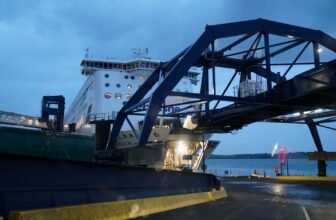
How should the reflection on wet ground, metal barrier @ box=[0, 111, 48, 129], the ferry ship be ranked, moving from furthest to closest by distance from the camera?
metal barrier @ box=[0, 111, 48, 129] < the ferry ship < the reflection on wet ground

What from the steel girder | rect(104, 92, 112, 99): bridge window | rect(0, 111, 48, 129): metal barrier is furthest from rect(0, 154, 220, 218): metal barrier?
rect(104, 92, 112, 99): bridge window

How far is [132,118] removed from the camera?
39812 millimetres

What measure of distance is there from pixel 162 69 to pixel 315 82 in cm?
1161

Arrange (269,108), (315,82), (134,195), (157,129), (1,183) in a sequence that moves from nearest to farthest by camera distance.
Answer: (1,183) < (134,195) < (315,82) < (269,108) < (157,129)

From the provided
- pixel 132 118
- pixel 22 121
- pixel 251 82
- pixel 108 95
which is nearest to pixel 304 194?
pixel 251 82

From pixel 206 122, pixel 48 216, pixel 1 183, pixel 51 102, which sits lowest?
pixel 48 216

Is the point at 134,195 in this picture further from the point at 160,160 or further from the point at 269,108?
the point at 269,108

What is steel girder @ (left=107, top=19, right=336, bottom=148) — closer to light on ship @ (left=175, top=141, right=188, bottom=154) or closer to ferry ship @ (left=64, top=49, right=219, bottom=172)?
ferry ship @ (left=64, top=49, right=219, bottom=172)

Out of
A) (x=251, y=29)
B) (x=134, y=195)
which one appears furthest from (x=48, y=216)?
(x=251, y=29)

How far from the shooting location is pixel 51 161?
869 cm

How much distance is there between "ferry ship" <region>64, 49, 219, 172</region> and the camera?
104 feet

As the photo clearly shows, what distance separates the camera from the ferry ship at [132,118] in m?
31.8

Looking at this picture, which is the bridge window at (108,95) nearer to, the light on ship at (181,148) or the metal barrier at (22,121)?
the metal barrier at (22,121)

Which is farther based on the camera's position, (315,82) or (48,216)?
(315,82)
